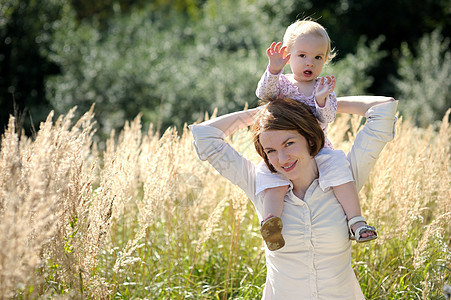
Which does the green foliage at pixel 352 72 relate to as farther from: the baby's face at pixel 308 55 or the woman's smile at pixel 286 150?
the woman's smile at pixel 286 150

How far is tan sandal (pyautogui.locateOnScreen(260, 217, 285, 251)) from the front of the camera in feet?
6.58

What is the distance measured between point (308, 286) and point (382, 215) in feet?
4.33

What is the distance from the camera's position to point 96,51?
8.57 metres

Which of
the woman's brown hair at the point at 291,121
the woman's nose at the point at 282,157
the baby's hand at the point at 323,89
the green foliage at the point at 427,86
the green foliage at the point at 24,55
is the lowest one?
the woman's nose at the point at 282,157

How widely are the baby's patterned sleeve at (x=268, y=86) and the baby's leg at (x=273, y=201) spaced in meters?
0.46

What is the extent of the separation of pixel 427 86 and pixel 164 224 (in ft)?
22.9

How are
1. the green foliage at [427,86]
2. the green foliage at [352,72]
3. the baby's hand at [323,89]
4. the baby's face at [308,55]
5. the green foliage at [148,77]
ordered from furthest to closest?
1. the green foliage at [427,86]
2. the green foliage at [352,72]
3. the green foliage at [148,77]
4. the baby's face at [308,55]
5. the baby's hand at [323,89]

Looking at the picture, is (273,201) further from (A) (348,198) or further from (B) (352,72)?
(B) (352,72)

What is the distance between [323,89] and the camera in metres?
2.21

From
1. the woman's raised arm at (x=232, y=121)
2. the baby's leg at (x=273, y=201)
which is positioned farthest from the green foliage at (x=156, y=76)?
the baby's leg at (x=273, y=201)

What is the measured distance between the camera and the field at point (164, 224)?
2109 mm

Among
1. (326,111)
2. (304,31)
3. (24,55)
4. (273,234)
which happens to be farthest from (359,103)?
(24,55)

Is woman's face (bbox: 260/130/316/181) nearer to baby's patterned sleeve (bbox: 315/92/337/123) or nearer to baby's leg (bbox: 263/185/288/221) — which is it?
baby's leg (bbox: 263/185/288/221)

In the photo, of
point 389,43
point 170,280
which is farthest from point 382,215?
point 389,43
